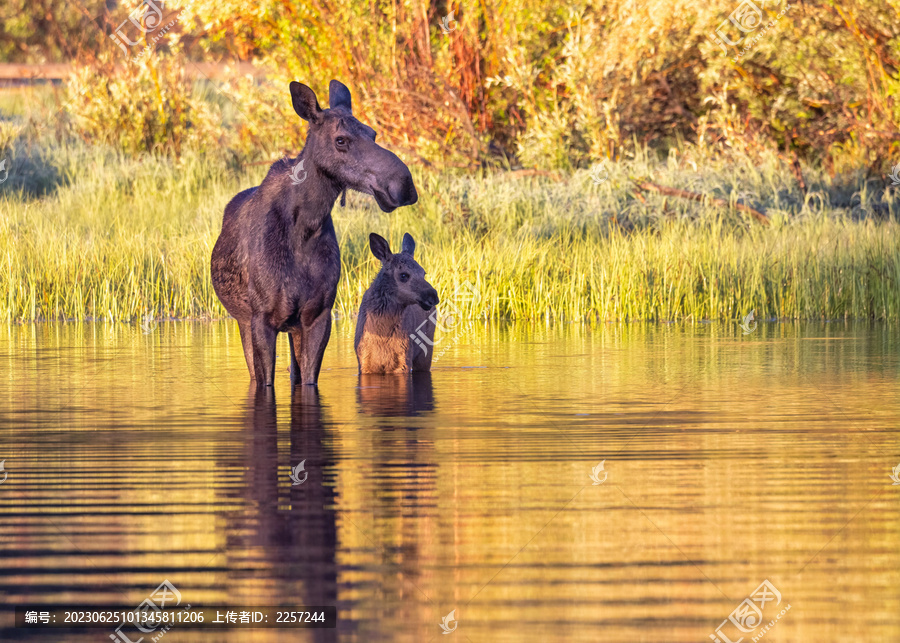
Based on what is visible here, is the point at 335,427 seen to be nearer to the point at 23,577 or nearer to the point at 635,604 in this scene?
the point at 23,577

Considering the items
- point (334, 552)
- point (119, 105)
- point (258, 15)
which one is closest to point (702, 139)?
point (258, 15)

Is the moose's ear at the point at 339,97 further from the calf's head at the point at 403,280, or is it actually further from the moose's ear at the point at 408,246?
the moose's ear at the point at 408,246

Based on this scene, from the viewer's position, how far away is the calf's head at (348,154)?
926cm

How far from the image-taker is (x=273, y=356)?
10359 millimetres

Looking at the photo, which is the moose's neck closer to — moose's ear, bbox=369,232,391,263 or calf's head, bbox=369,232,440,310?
calf's head, bbox=369,232,440,310

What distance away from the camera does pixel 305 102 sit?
31.9ft

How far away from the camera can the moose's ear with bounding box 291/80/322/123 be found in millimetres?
9609

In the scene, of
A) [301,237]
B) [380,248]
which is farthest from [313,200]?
[380,248]

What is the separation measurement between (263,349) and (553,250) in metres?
8.45

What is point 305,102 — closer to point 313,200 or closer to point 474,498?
point 313,200

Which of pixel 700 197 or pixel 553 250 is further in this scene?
→ pixel 700 197

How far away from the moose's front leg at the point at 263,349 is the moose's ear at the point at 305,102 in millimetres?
1417

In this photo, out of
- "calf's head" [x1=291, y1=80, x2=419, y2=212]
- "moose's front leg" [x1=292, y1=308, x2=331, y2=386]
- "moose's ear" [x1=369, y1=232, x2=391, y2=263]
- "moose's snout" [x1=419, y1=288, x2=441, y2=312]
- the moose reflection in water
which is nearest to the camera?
the moose reflection in water

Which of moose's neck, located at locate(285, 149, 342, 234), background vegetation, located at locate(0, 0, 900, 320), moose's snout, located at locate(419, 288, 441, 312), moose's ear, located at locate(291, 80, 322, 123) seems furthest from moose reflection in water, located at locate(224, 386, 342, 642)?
background vegetation, located at locate(0, 0, 900, 320)
